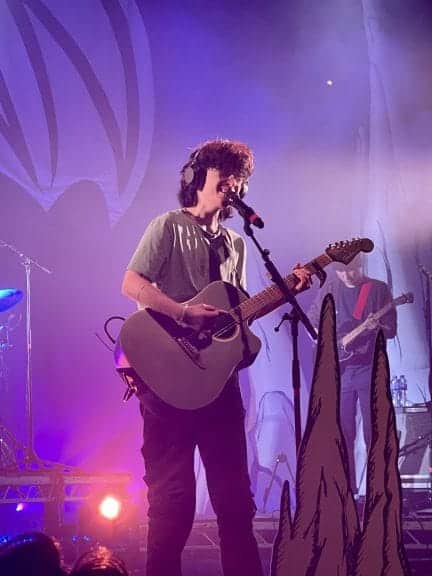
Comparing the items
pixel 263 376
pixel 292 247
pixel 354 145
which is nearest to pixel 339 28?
pixel 354 145

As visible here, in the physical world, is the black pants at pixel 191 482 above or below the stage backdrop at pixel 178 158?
below

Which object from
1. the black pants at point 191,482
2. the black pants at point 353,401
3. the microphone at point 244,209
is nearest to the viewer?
the black pants at point 191,482

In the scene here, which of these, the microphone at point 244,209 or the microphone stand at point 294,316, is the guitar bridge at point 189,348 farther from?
the microphone at point 244,209

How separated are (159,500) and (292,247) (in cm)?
439

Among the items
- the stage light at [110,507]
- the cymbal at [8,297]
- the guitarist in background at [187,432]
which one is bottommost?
the stage light at [110,507]

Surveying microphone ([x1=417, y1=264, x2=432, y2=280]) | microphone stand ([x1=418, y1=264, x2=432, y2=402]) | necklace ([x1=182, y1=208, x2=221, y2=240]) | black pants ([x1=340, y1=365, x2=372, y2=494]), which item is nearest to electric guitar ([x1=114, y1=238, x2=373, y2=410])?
necklace ([x1=182, y1=208, x2=221, y2=240])

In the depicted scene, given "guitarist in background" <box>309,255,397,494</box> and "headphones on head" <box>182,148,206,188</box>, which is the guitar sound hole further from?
"guitarist in background" <box>309,255,397,494</box>

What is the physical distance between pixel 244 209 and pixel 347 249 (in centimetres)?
59

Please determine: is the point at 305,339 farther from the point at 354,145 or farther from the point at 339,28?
the point at 339,28

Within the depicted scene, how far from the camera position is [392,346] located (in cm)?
702

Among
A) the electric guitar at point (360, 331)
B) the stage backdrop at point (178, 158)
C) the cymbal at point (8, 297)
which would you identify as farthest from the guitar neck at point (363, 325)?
the cymbal at point (8, 297)

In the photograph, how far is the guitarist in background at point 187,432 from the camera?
2.74m

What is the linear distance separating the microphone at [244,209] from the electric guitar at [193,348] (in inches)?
11.9

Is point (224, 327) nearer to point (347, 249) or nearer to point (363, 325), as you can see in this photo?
point (347, 249)
